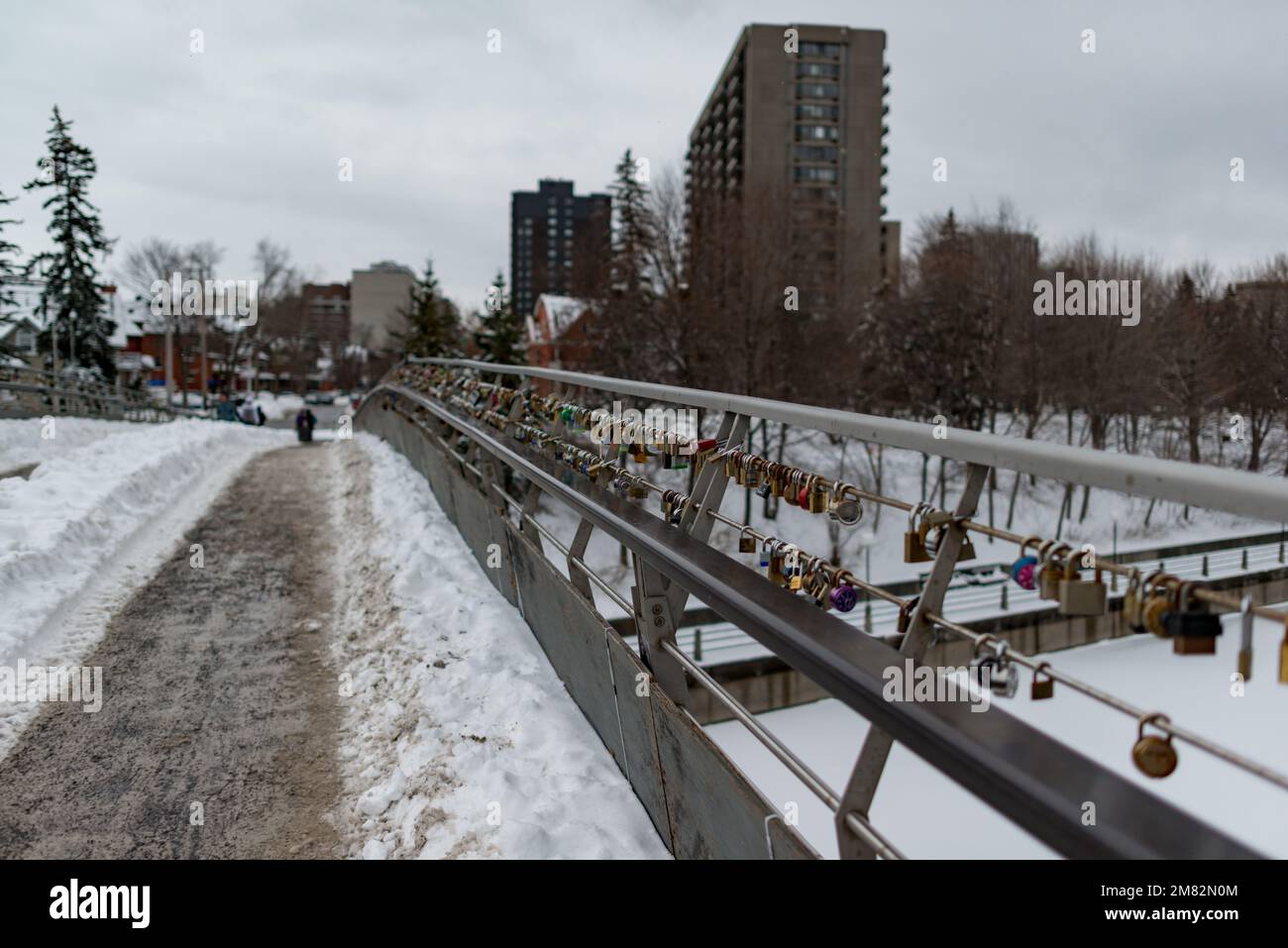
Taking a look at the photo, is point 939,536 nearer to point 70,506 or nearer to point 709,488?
point 709,488

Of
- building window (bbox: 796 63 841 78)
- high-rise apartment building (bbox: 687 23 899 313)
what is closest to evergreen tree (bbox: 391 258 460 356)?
high-rise apartment building (bbox: 687 23 899 313)

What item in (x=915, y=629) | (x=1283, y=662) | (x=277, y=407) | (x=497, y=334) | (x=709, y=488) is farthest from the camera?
(x=277, y=407)

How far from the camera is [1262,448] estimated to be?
27.1 metres

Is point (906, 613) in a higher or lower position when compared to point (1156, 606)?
lower

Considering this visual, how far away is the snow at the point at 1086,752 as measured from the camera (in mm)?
17125

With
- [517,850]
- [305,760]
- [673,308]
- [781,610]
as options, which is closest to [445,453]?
[305,760]

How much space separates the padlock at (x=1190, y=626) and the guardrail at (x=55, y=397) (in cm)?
1805

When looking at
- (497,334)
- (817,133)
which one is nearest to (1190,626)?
(497,334)

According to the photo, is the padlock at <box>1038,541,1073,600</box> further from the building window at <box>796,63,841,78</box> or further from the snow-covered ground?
the building window at <box>796,63,841,78</box>

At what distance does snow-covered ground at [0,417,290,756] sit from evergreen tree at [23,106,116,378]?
1432 inches

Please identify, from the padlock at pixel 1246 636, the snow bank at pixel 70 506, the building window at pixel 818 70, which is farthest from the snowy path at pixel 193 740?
the building window at pixel 818 70

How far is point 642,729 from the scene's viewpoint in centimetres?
348

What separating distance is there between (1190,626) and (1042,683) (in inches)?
14.9

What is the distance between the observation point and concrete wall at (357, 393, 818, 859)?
102 inches
